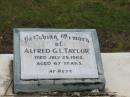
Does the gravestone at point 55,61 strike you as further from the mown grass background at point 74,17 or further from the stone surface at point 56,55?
the mown grass background at point 74,17

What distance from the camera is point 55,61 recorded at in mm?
5191

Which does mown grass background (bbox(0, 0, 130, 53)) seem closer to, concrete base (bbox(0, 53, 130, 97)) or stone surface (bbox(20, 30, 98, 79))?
A: concrete base (bbox(0, 53, 130, 97))

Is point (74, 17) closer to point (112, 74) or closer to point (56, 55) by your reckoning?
point (112, 74)

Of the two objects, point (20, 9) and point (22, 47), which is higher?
point (20, 9)

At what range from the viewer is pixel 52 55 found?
5.21 m

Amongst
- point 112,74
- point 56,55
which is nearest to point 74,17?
point 112,74

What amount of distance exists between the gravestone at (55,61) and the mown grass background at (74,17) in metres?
1.60

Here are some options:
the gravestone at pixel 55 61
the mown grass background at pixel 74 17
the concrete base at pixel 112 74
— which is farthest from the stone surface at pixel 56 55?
the mown grass background at pixel 74 17

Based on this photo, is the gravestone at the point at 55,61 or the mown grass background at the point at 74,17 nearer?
the gravestone at the point at 55,61

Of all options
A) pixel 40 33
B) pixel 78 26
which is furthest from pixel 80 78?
pixel 78 26

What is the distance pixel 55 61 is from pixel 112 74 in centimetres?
73

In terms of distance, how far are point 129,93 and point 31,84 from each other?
1.01 meters

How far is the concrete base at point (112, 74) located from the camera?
17.1 ft

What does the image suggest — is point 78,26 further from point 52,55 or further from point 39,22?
point 52,55
